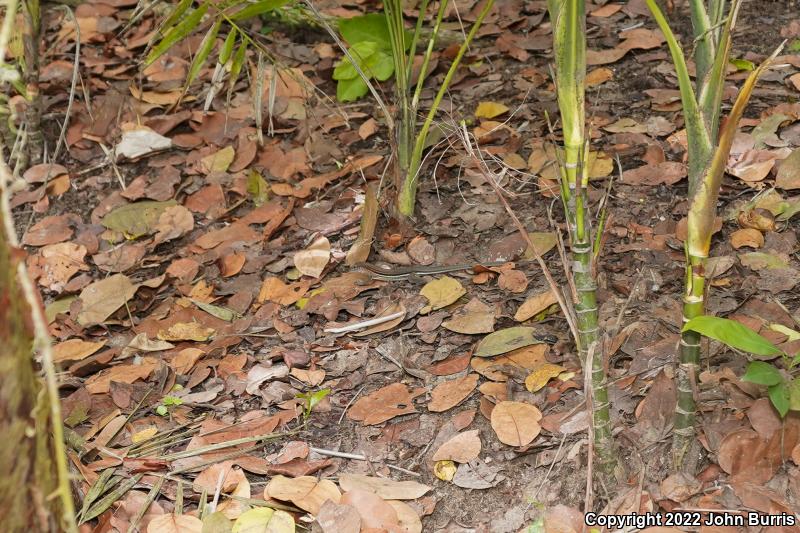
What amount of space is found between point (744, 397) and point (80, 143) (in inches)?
82.3

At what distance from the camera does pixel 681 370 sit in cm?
137

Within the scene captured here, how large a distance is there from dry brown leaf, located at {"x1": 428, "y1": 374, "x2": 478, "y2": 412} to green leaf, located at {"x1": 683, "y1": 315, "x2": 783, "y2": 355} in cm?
53

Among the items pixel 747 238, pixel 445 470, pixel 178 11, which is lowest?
pixel 445 470

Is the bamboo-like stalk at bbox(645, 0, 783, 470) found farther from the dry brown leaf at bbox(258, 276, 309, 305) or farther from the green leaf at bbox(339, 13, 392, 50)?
the green leaf at bbox(339, 13, 392, 50)

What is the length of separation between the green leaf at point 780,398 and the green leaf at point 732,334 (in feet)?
0.45

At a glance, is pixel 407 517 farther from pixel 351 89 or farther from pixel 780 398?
pixel 351 89

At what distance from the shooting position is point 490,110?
2488mm

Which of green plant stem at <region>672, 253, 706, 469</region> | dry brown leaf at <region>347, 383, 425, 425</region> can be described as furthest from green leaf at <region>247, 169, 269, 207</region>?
green plant stem at <region>672, 253, 706, 469</region>

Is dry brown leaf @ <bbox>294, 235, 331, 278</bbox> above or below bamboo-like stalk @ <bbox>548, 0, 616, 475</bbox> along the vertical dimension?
below

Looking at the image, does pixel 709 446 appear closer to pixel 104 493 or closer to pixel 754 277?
pixel 754 277

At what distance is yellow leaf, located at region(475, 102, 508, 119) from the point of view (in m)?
2.48

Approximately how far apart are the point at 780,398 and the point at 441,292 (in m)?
0.77

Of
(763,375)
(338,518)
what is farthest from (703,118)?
(338,518)

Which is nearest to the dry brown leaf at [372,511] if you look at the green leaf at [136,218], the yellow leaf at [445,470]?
the yellow leaf at [445,470]
